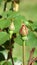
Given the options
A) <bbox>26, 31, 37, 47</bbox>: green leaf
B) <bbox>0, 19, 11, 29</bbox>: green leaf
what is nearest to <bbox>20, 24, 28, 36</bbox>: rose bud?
<bbox>26, 31, 37, 47</bbox>: green leaf

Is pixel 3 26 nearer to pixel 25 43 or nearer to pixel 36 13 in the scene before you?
pixel 25 43

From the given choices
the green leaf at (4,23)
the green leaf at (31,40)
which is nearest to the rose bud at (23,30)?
the green leaf at (31,40)

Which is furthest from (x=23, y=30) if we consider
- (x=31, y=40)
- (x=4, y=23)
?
(x=4, y=23)

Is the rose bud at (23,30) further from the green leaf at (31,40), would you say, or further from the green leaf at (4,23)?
the green leaf at (4,23)

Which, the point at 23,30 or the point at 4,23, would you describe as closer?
the point at 23,30

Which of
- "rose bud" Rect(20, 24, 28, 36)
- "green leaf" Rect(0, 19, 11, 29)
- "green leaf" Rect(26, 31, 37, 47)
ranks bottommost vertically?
"green leaf" Rect(26, 31, 37, 47)

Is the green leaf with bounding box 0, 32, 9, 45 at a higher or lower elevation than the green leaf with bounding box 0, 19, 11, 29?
lower

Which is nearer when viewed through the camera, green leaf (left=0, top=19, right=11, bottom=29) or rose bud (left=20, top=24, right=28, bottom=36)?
rose bud (left=20, top=24, right=28, bottom=36)

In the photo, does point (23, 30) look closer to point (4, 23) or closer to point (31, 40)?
point (31, 40)

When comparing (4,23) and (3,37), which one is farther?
(4,23)

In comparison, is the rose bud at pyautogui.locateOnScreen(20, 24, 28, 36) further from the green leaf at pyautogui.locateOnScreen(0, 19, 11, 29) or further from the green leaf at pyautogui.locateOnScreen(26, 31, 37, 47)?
the green leaf at pyautogui.locateOnScreen(0, 19, 11, 29)

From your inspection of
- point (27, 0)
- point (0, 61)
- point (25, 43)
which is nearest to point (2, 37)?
point (25, 43)
